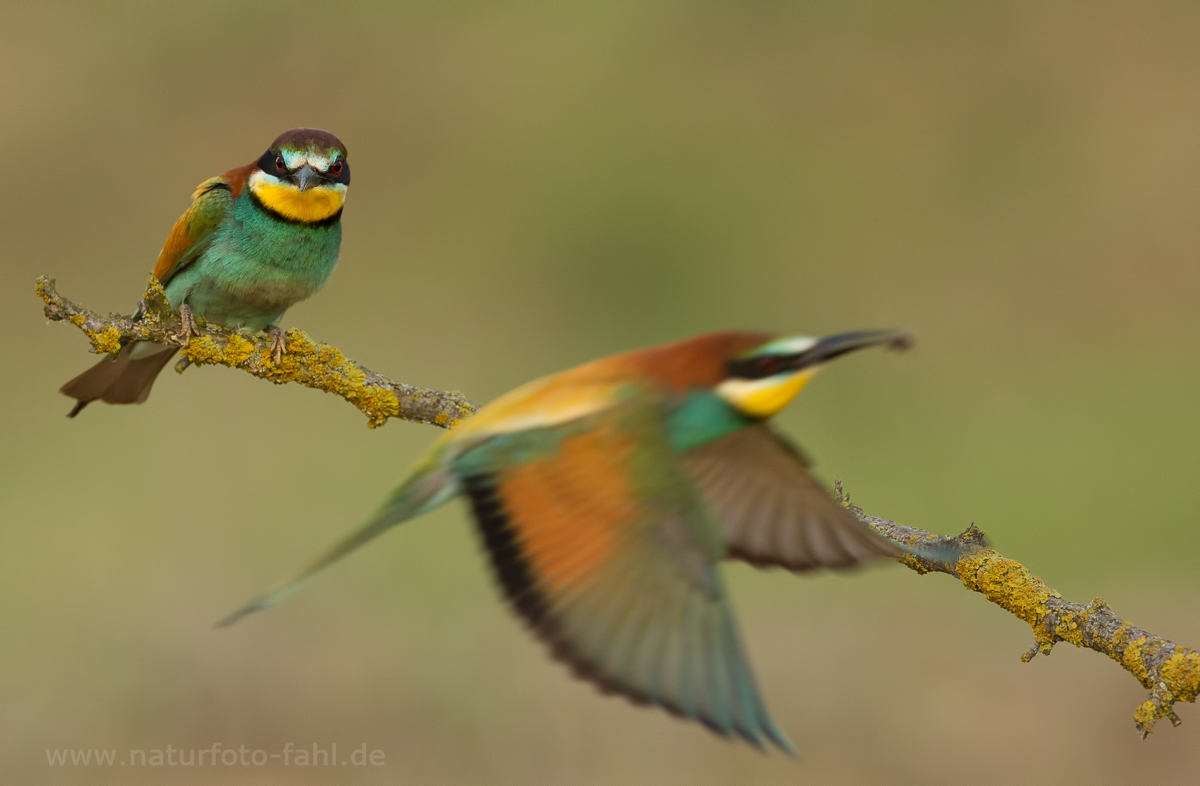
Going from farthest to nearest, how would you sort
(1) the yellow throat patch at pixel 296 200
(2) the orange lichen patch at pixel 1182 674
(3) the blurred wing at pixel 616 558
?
(1) the yellow throat patch at pixel 296 200
(2) the orange lichen patch at pixel 1182 674
(3) the blurred wing at pixel 616 558

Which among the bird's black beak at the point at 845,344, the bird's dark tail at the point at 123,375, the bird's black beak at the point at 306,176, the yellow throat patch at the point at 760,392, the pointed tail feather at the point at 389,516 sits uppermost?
the bird's black beak at the point at 306,176

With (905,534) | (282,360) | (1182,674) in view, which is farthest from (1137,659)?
(282,360)

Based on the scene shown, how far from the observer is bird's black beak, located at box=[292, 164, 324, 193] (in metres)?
1.65

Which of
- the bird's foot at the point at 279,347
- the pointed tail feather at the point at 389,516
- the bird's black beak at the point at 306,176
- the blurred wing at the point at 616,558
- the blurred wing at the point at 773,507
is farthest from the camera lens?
the bird's black beak at the point at 306,176

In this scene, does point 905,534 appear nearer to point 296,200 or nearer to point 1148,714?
point 1148,714

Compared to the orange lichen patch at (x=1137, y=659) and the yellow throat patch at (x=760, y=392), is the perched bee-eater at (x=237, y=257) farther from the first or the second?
the orange lichen patch at (x=1137, y=659)

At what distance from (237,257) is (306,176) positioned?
0.76 ft

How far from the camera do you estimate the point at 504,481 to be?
859 mm

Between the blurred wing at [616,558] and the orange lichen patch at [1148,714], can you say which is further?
the orange lichen patch at [1148,714]

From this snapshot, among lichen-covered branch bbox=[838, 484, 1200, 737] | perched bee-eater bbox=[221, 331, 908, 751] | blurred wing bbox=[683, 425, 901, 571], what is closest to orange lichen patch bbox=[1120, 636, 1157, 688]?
lichen-covered branch bbox=[838, 484, 1200, 737]

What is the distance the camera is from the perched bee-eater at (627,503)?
2.71ft

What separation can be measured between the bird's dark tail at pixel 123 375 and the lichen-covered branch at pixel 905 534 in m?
0.64

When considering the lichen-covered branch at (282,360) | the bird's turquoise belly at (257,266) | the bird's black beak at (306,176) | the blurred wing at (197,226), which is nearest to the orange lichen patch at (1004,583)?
the lichen-covered branch at (282,360)

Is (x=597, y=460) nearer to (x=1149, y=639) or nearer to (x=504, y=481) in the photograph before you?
(x=504, y=481)
